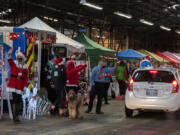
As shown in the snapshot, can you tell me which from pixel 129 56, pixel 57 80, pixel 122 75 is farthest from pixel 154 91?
pixel 129 56

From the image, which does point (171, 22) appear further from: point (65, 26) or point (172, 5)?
point (65, 26)

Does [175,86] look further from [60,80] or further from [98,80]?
[60,80]

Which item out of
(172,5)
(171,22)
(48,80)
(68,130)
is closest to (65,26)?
(172,5)

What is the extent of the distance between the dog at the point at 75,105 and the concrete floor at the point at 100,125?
23 centimetres

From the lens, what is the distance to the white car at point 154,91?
10977 millimetres

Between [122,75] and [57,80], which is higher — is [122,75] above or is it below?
below

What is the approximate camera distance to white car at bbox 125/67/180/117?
1098 cm

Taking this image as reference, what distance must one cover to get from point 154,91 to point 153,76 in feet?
2.03

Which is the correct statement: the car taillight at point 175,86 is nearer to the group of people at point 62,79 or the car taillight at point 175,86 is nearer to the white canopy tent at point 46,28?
the group of people at point 62,79

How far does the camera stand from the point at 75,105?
10.9 m

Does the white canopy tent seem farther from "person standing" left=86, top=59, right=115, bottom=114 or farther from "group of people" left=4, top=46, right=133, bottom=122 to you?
"person standing" left=86, top=59, right=115, bottom=114

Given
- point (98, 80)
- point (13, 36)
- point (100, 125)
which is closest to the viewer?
point (100, 125)

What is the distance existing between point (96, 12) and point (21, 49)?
25.4 metres

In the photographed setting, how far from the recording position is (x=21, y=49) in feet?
38.1
